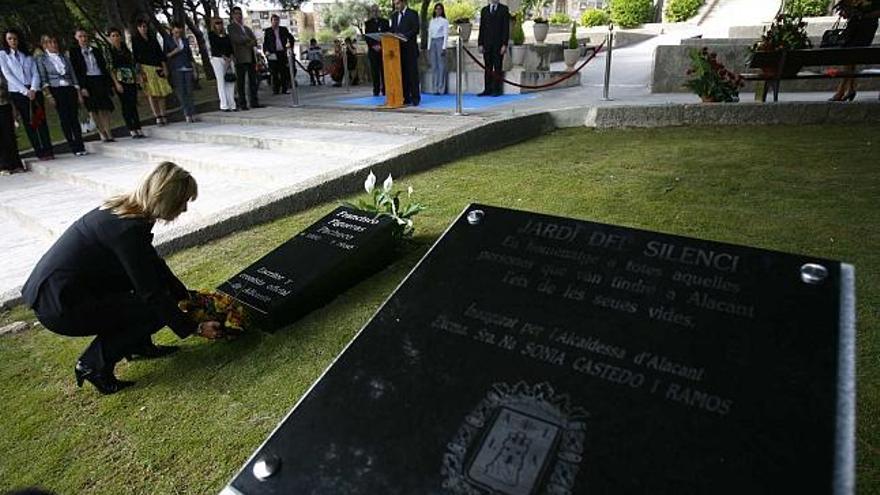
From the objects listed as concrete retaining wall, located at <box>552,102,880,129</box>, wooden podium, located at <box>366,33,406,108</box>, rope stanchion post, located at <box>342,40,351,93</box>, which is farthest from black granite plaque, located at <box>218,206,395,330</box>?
rope stanchion post, located at <box>342,40,351,93</box>

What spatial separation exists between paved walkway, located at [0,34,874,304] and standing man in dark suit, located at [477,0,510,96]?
100 centimetres

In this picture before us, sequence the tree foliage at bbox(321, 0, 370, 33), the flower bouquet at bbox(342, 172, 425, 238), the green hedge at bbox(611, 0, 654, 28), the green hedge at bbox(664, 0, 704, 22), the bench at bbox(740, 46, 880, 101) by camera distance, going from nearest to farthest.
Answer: the flower bouquet at bbox(342, 172, 425, 238)
the bench at bbox(740, 46, 880, 101)
the green hedge at bbox(664, 0, 704, 22)
the green hedge at bbox(611, 0, 654, 28)
the tree foliage at bbox(321, 0, 370, 33)

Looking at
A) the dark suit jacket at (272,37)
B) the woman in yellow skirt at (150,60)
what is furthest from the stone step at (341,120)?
the dark suit jacket at (272,37)

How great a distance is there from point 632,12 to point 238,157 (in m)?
26.1

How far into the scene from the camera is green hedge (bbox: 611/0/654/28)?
27.9 m

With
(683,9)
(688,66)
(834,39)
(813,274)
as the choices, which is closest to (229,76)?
(688,66)

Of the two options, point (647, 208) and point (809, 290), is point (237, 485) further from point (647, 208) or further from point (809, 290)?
point (647, 208)

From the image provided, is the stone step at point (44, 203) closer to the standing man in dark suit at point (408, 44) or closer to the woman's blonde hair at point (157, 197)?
the woman's blonde hair at point (157, 197)

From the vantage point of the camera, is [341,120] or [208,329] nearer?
[208,329]

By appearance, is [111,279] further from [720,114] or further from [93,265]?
[720,114]

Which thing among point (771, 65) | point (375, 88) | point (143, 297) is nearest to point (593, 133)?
point (771, 65)

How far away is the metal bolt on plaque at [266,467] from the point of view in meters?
1.43

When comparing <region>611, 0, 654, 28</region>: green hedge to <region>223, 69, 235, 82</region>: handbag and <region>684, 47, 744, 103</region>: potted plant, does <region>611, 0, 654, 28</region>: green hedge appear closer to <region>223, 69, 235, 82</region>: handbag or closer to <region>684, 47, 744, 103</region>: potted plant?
<region>223, 69, 235, 82</region>: handbag

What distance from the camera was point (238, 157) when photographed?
7445 millimetres
